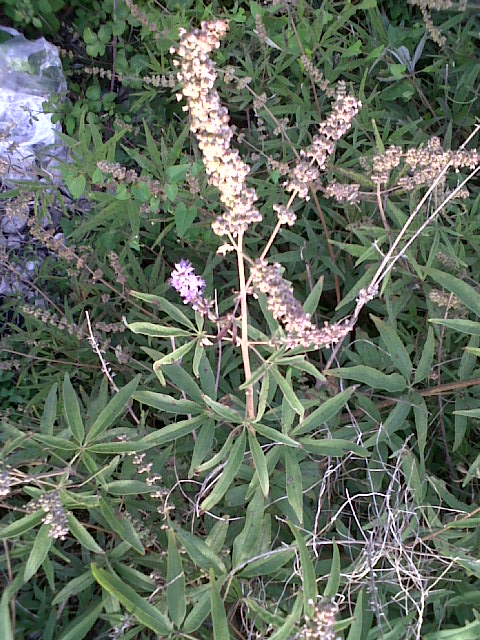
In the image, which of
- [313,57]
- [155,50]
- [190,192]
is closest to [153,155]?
[190,192]

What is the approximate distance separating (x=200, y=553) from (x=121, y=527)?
0.27 m

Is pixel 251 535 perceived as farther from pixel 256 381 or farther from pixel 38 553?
pixel 38 553

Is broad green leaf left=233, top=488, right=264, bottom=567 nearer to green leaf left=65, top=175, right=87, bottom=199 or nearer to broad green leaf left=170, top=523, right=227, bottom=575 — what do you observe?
broad green leaf left=170, top=523, right=227, bottom=575

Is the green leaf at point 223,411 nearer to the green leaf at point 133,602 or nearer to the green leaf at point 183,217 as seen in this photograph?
the green leaf at point 133,602

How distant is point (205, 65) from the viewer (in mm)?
1439

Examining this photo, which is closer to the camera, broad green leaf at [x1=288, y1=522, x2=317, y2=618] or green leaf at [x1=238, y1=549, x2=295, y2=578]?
broad green leaf at [x1=288, y1=522, x2=317, y2=618]

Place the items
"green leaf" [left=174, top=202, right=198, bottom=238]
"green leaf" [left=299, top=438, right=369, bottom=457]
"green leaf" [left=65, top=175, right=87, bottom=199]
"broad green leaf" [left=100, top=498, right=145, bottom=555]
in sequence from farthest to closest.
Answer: "green leaf" [left=174, top=202, right=198, bottom=238] < "green leaf" [left=65, top=175, right=87, bottom=199] < "green leaf" [left=299, top=438, right=369, bottom=457] < "broad green leaf" [left=100, top=498, right=145, bottom=555]

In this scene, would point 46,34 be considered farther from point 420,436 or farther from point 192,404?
point 420,436

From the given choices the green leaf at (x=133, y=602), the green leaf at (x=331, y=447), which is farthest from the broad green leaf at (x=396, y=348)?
the green leaf at (x=133, y=602)

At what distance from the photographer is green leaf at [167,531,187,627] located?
5.52 feet

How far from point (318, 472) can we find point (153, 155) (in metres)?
1.57

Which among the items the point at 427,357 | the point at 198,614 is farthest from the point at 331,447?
the point at 198,614

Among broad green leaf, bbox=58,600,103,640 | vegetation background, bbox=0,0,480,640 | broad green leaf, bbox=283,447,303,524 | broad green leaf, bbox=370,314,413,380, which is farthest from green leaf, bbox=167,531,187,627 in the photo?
broad green leaf, bbox=370,314,413,380

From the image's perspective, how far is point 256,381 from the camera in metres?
1.92
